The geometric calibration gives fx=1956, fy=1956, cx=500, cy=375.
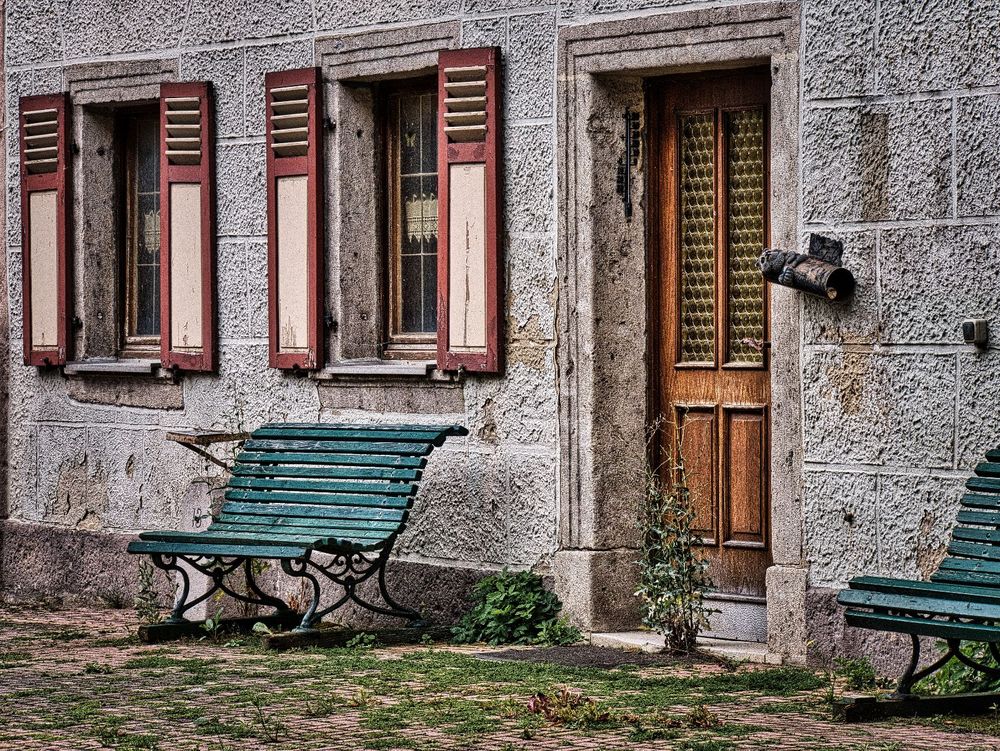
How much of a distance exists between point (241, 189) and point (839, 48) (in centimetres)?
374

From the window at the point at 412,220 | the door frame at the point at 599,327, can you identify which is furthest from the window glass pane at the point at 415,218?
the door frame at the point at 599,327

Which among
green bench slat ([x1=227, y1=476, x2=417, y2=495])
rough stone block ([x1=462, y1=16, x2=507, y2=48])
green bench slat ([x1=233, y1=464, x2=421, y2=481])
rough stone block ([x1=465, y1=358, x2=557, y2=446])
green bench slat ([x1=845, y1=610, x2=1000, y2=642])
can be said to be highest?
rough stone block ([x1=462, y1=16, x2=507, y2=48])

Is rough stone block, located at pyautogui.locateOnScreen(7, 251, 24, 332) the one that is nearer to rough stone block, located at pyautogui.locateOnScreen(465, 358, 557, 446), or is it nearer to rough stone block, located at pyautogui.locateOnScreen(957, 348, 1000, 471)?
rough stone block, located at pyautogui.locateOnScreen(465, 358, 557, 446)

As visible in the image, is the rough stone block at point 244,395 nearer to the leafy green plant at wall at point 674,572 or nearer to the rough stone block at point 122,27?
the rough stone block at point 122,27

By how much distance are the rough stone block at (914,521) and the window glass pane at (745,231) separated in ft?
3.59

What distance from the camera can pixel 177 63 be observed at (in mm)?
10750

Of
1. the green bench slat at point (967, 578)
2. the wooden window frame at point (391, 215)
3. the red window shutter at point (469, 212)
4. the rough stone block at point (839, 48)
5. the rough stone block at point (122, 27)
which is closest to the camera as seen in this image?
the green bench slat at point (967, 578)

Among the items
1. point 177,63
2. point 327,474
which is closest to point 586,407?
point 327,474

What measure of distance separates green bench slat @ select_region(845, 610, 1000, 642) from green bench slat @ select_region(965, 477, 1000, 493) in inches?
25.0

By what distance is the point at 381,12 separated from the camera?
384 inches

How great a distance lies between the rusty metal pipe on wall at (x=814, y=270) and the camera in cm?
784

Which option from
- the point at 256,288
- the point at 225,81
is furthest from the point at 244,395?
the point at 225,81

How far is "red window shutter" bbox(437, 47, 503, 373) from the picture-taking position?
362 inches

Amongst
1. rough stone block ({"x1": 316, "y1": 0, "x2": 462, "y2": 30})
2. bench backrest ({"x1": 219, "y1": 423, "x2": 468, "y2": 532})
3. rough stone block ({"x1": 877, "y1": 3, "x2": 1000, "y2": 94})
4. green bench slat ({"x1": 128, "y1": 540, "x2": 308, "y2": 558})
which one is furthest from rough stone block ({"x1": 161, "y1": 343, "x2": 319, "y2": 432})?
rough stone block ({"x1": 877, "y1": 3, "x2": 1000, "y2": 94})
